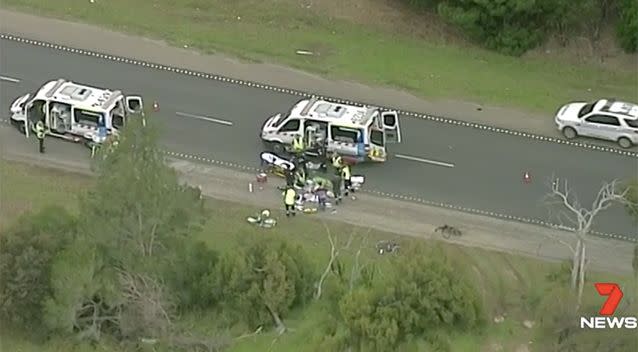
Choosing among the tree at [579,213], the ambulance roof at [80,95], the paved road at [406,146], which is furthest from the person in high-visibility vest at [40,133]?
the tree at [579,213]

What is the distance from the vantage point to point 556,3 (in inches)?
2019

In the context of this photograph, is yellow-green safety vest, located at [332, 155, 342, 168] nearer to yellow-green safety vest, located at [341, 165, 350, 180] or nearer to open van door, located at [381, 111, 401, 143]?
yellow-green safety vest, located at [341, 165, 350, 180]

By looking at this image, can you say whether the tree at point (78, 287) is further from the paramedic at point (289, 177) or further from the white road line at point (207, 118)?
the white road line at point (207, 118)

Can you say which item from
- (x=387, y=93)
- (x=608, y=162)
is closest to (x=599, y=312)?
(x=608, y=162)

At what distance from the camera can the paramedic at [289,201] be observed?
42.3 m

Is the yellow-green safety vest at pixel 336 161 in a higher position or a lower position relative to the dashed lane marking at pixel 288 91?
lower

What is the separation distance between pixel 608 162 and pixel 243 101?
13.0 meters

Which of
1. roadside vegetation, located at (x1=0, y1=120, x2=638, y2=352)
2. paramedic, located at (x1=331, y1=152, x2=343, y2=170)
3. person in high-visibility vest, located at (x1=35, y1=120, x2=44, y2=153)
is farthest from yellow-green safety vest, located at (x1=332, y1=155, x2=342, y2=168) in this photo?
person in high-visibility vest, located at (x1=35, y1=120, x2=44, y2=153)

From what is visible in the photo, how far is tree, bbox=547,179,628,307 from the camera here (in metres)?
37.5

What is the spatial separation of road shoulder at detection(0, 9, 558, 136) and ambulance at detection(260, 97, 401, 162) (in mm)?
3851

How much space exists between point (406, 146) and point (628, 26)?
10982mm

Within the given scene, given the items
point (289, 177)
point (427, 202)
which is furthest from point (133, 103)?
point (427, 202)

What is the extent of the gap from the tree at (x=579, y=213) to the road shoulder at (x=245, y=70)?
4.42 metres

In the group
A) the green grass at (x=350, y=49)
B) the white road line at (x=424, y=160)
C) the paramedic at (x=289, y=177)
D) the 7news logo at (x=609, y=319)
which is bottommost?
the 7news logo at (x=609, y=319)
